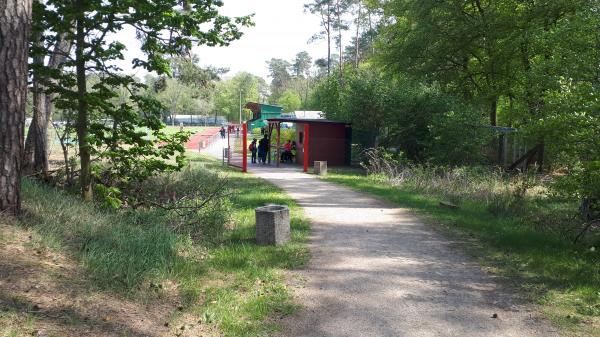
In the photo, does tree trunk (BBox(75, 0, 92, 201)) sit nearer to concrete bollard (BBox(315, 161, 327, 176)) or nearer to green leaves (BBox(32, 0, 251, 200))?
green leaves (BBox(32, 0, 251, 200))

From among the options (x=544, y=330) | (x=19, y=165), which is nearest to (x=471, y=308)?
(x=544, y=330)

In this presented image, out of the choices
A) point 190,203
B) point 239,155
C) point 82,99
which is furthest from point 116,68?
point 239,155

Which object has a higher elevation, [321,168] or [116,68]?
[116,68]

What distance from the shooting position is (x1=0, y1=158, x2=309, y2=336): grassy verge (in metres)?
4.89

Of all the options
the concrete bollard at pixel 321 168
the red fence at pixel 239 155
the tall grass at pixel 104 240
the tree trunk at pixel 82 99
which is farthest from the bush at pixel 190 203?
the red fence at pixel 239 155

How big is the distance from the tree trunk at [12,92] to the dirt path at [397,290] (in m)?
3.43

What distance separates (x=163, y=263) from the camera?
5.89 meters

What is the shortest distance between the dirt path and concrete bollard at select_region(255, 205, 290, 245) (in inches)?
23.7

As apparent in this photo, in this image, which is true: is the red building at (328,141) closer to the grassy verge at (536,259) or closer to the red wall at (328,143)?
the red wall at (328,143)

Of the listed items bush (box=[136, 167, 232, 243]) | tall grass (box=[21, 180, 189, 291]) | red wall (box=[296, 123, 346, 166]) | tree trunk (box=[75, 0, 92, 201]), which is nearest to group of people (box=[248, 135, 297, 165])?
red wall (box=[296, 123, 346, 166])

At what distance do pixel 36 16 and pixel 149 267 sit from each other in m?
4.56

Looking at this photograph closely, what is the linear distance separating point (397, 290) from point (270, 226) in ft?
8.41

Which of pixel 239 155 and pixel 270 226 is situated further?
pixel 239 155

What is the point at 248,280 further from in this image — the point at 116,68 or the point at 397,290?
the point at 116,68
